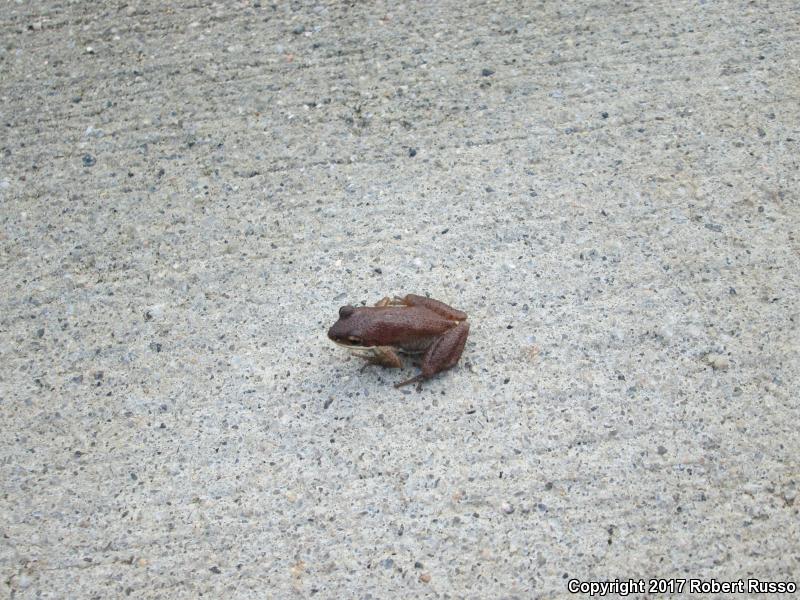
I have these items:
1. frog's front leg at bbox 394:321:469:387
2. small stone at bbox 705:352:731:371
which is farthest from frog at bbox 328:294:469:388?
small stone at bbox 705:352:731:371

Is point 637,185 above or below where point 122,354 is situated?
above

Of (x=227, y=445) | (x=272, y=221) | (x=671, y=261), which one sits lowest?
(x=227, y=445)

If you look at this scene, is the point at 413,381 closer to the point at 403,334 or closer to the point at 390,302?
the point at 403,334

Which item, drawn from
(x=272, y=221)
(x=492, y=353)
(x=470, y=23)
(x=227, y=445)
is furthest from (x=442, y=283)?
(x=470, y=23)

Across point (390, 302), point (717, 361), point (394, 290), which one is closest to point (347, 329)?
point (390, 302)

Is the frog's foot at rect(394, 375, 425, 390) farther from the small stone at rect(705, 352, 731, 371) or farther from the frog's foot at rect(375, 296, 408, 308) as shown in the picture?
the small stone at rect(705, 352, 731, 371)

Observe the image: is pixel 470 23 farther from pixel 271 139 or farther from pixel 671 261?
pixel 671 261

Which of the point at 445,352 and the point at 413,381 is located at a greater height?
the point at 445,352


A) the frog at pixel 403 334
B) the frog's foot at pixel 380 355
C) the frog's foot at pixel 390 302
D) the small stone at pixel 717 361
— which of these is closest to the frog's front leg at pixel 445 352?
the frog at pixel 403 334
